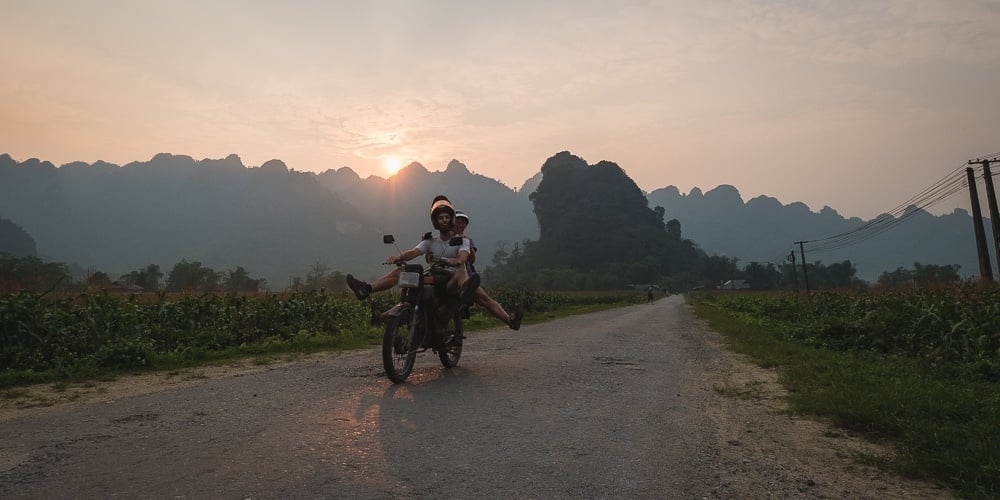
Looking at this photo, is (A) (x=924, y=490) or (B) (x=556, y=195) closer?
(A) (x=924, y=490)

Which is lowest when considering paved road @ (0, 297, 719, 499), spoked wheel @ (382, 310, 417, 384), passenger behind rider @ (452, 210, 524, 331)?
paved road @ (0, 297, 719, 499)

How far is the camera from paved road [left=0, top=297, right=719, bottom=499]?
119 inches

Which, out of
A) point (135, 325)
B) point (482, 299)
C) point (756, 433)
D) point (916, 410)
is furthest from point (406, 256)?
point (135, 325)

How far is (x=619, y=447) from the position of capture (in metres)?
3.89

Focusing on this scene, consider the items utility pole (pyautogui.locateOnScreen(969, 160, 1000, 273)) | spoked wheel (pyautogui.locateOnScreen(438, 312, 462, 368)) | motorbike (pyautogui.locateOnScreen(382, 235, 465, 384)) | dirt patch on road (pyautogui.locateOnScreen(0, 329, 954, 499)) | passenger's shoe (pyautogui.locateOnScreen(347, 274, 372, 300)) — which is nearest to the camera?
dirt patch on road (pyautogui.locateOnScreen(0, 329, 954, 499))

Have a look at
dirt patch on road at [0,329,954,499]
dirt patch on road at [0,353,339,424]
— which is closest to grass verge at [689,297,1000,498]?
dirt patch on road at [0,329,954,499]

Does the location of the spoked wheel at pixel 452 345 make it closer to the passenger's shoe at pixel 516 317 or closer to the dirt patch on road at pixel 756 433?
the passenger's shoe at pixel 516 317

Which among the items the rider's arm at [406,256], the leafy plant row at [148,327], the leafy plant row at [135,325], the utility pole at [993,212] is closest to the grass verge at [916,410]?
the rider's arm at [406,256]

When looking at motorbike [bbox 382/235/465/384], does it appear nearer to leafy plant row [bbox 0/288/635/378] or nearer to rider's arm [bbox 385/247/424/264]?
rider's arm [bbox 385/247/424/264]

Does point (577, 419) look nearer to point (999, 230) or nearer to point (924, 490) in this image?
point (924, 490)

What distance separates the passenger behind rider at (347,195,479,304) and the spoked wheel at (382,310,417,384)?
0.64 meters

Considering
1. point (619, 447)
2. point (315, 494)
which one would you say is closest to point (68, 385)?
point (315, 494)

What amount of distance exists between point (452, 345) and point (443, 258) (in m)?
1.27

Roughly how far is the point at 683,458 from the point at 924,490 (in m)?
1.38
